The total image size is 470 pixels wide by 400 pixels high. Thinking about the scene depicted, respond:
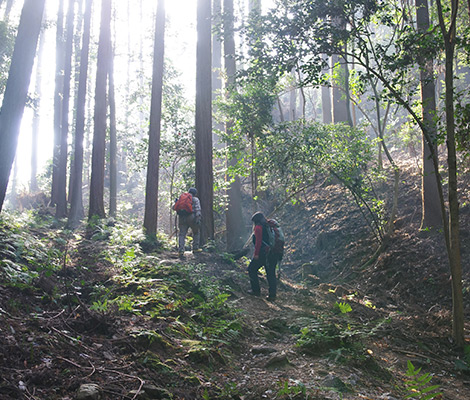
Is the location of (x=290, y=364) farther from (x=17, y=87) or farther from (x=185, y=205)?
(x=17, y=87)

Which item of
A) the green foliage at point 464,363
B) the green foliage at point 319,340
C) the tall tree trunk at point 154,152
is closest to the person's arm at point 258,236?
the green foliage at point 319,340

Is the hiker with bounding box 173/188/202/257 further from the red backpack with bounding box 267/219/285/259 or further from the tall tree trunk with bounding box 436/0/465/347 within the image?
the tall tree trunk with bounding box 436/0/465/347

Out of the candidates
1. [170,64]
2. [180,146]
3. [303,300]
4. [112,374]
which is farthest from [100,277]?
[170,64]

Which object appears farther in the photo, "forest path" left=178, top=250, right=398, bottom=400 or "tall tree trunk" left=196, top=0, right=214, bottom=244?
"tall tree trunk" left=196, top=0, right=214, bottom=244

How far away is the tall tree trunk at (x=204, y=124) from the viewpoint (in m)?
12.3

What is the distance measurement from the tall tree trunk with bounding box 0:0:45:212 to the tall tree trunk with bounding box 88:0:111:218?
6.82m

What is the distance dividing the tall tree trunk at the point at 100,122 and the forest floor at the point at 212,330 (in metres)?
4.38

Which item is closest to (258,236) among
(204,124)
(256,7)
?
(204,124)

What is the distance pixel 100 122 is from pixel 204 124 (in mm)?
5126

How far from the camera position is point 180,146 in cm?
1597

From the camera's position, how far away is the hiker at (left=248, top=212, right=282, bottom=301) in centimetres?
862

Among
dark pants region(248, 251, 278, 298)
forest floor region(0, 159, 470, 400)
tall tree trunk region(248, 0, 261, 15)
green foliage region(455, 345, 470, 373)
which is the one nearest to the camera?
forest floor region(0, 159, 470, 400)

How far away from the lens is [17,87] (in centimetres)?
809

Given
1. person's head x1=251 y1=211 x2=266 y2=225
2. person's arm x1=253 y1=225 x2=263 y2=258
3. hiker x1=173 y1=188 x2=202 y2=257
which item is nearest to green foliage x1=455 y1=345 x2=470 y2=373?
person's arm x1=253 y1=225 x2=263 y2=258
